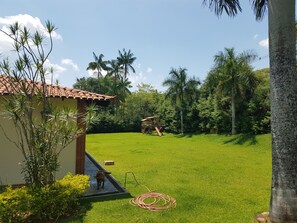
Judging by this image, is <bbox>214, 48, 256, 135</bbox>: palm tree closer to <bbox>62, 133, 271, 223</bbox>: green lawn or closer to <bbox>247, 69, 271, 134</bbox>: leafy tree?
<bbox>247, 69, 271, 134</bbox>: leafy tree

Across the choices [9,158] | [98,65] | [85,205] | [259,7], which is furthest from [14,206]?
[98,65]

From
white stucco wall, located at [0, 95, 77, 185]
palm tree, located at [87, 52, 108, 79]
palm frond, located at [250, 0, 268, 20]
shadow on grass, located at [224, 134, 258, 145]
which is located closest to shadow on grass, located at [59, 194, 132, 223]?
white stucco wall, located at [0, 95, 77, 185]

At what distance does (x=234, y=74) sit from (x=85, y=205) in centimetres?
1926

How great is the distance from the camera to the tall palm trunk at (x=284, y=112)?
17.0ft

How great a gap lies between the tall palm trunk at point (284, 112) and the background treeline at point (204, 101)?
697 cm

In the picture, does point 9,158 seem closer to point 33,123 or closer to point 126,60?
point 33,123

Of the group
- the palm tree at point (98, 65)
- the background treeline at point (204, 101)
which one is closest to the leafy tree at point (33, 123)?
the background treeline at point (204, 101)

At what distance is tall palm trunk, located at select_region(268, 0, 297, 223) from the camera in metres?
5.18

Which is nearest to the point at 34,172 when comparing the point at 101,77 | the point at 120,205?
the point at 120,205

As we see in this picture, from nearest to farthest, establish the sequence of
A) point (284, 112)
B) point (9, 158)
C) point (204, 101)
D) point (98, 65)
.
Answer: point (284, 112), point (9, 158), point (204, 101), point (98, 65)

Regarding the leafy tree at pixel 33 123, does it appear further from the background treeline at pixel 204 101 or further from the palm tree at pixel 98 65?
the palm tree at pixel 98 65

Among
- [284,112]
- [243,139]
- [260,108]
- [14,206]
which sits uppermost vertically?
[260,108]

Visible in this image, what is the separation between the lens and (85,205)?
695 cm

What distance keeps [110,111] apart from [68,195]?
37.4 m
